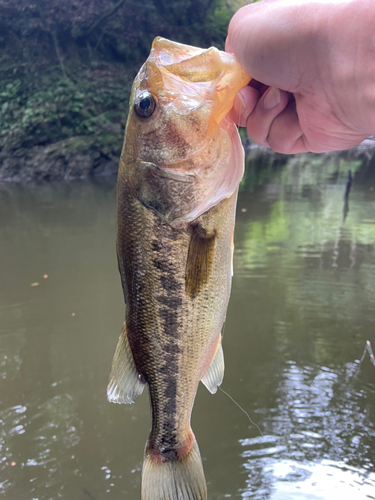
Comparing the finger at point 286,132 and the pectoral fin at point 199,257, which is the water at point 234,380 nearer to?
the pectoral fin at point 199,257

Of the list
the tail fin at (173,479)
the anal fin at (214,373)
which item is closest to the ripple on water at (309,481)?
the tail fin at (173,479)

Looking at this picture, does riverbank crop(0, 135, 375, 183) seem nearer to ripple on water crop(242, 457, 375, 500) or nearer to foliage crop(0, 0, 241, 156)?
foliage crop(0, 0, 241, 156)

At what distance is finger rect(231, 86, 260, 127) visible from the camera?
140 centimetres

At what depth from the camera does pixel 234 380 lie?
3742 mm

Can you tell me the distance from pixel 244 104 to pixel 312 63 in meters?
0.34

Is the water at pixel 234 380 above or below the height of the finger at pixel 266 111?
below

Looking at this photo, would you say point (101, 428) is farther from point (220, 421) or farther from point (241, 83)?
point (241, 83)

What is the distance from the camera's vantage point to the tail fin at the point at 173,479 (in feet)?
5.10

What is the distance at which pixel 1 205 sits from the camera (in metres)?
11.8

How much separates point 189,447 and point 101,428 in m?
1.96

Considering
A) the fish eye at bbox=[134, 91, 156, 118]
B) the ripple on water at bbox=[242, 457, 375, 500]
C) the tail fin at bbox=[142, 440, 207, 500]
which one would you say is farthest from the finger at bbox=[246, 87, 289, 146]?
the ripple on water at bbox=[242, 457, 375, 500]

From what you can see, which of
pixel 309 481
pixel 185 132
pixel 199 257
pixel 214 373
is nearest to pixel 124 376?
pixel 214 373

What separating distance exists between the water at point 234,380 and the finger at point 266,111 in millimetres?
2544

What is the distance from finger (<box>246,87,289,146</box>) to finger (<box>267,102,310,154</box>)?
20 mm
